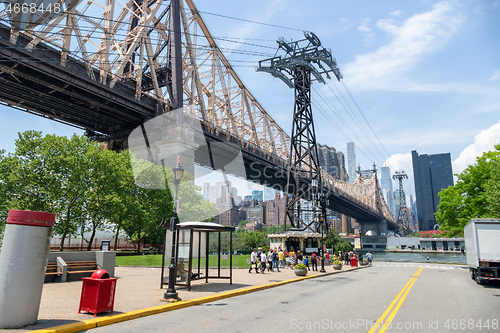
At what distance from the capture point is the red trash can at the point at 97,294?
352 inches

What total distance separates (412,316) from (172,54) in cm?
3576

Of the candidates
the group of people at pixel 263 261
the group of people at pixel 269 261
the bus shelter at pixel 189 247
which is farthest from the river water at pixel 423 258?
the bus shelter at pixel 189 247

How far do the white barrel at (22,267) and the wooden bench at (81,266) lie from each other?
9.70m

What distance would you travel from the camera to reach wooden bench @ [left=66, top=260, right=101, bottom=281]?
16545mm

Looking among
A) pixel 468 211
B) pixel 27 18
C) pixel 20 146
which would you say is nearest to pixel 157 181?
pixel 20 146

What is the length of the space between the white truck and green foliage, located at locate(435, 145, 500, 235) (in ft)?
50.8

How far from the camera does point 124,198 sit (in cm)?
3750

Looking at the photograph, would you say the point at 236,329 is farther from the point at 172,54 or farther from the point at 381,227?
the point at 381,227

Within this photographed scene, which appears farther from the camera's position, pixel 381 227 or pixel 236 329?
pixel 381 227

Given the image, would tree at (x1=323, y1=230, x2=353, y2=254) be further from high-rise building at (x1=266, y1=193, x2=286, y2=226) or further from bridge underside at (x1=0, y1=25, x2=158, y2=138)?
high-rise building at (x1=266, y1=193, x2=286, y2=226)

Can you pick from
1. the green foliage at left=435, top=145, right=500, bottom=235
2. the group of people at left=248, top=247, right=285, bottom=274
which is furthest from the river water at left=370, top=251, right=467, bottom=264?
the group of people at left=248, top=247, right=285, bottom=274

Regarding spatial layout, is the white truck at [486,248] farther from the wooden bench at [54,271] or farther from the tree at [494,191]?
the wooden bench at [54,271]

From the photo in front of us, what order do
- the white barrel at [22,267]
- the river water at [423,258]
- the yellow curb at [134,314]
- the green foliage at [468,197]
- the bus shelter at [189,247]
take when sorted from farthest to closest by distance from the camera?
1. the river water at [423,258]
2. the green foliage at [468,197]
3. the bus shelter at [189,247]
4. the yellow curb at [134,314]
5. the white barrel at [22,267]

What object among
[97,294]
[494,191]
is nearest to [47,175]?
[97,294]
